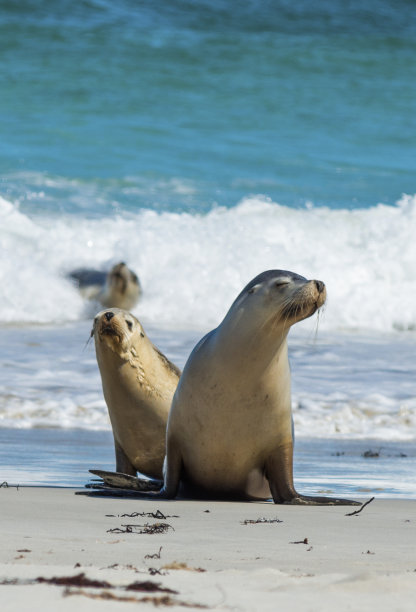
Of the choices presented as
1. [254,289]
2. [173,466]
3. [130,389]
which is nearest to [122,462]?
[130,389]

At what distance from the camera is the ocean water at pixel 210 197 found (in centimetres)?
910

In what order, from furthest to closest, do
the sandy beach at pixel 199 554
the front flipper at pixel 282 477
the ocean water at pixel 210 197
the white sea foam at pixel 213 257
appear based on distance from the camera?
the white sea foam at pixel 213 257 < the ocean water at pixel 210 197 < the front flipper at pixel 282 477 < the sandy beach at pixel 199 554

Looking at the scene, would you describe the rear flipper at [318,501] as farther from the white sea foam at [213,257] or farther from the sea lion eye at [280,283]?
the white sea foam at [213,257]

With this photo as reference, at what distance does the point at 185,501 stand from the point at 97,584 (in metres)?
2.72

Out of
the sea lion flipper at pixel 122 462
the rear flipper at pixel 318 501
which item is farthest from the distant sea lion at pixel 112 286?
the rear flipper at pixel 318 501

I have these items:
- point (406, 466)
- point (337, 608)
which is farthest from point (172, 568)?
point (406, 466)

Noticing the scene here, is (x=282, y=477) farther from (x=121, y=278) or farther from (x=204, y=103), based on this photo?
(x=204, y=103)

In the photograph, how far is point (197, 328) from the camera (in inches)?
575

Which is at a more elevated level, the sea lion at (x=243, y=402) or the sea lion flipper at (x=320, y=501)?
the sea lion at (x=243, y=402)

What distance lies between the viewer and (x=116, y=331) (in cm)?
634

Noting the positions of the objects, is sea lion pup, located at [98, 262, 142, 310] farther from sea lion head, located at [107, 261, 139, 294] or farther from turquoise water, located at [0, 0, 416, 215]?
turquoise water, located at [0, 0, 416, 215]

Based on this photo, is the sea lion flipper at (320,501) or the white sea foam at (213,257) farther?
the white sea foam at (213,257)

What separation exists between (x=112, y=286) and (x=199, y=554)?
44.9 ft

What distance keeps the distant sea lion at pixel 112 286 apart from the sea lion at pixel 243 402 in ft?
35.2
